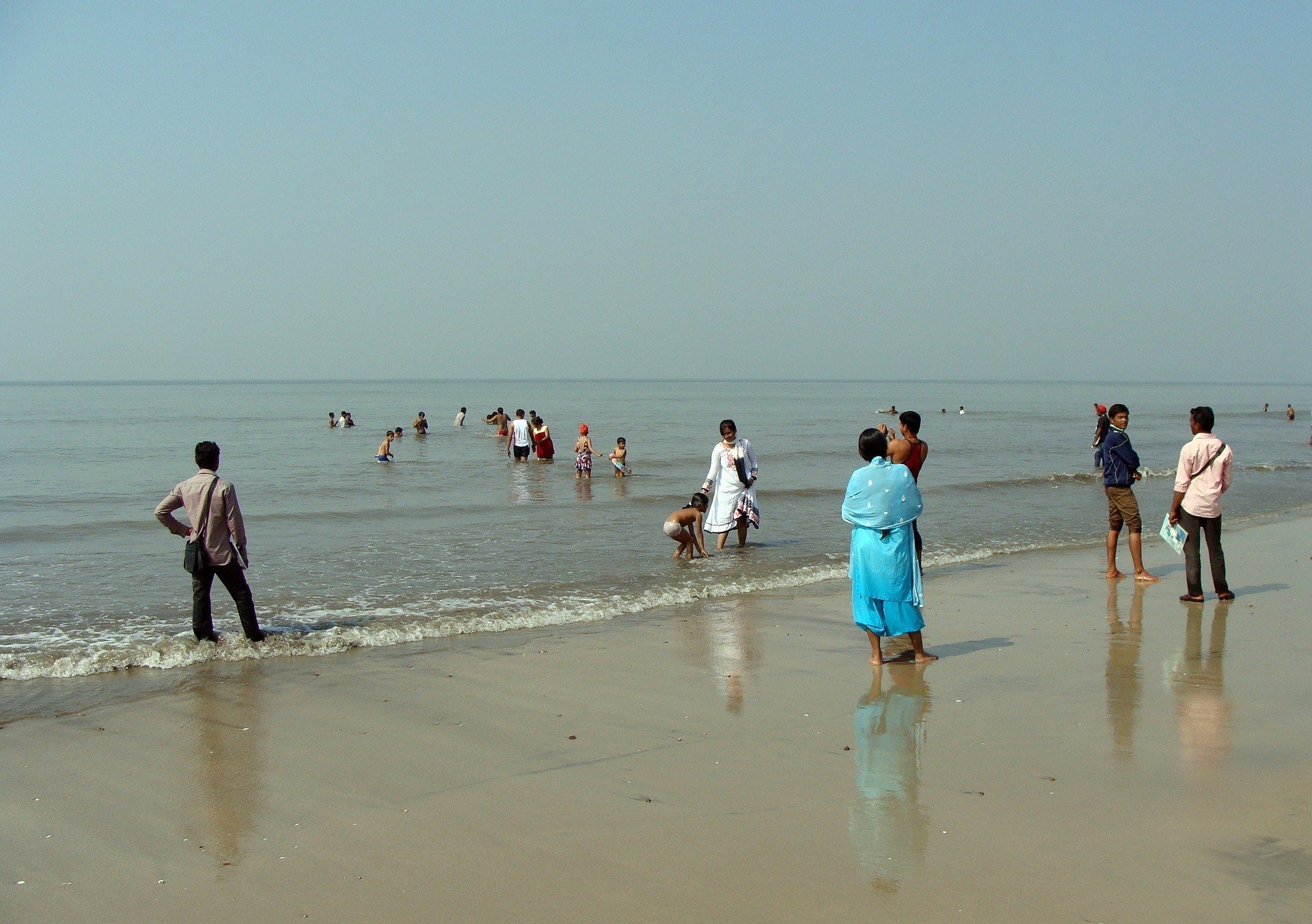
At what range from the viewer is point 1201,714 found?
18.2ft

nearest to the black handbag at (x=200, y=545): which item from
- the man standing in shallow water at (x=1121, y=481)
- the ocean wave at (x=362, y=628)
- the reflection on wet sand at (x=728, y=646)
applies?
the ocean wave at (x=362, y=628)

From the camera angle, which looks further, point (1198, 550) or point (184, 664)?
point (1198, 550)

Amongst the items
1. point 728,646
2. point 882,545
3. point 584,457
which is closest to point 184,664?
point 728,646

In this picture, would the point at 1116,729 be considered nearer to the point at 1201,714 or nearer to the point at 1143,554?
the point at 1201,714

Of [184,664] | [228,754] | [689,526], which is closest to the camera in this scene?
[228,754]

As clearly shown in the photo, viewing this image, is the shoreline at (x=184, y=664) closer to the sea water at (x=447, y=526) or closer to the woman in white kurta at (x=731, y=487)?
the sea water at (x=447, y=526)

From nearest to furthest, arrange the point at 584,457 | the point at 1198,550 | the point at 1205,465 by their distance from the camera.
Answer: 1. the point at 1205,465
2. the point at 1198,550
3. the point at 584,457

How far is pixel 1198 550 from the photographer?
29.0ft

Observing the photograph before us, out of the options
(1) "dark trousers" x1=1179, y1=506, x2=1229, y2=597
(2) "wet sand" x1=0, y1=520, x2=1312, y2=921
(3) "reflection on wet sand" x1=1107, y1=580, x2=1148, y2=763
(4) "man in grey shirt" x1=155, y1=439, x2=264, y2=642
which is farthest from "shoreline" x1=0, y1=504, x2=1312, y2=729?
(1) "dark trousers" x1=1179, y1=506, x2=1229, y2=597

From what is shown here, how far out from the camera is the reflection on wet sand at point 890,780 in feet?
12.6

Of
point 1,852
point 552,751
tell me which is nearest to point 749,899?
point 552,751

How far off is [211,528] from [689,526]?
586 centimetres

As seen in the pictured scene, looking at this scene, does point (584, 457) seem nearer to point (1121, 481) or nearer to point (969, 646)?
point (1121, 481)

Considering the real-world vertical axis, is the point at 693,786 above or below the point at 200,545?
Result: below
